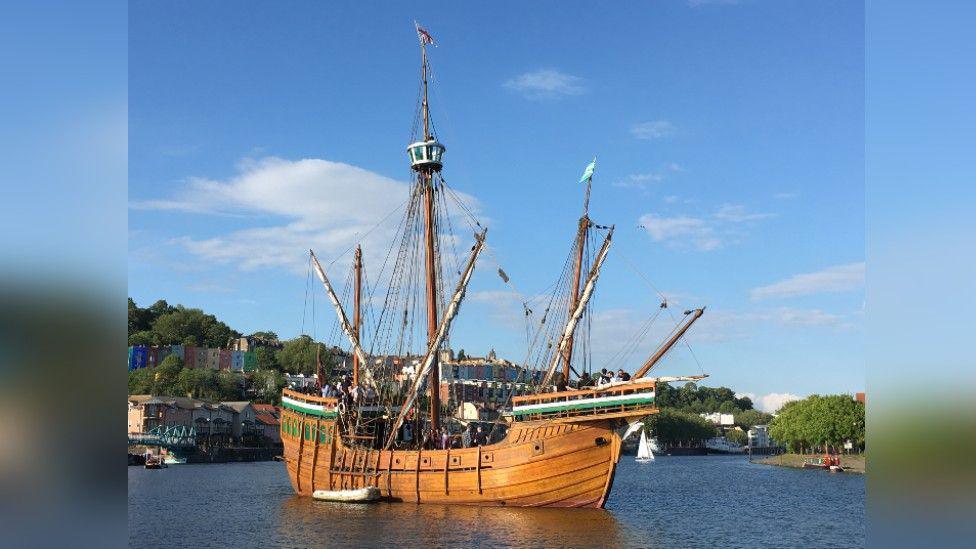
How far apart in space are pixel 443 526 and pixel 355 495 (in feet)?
41.7

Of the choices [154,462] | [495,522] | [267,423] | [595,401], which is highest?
[595,401]

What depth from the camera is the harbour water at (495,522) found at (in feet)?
140

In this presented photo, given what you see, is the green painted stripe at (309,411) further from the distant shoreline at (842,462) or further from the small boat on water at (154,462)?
the distant shoreline at (842,462)

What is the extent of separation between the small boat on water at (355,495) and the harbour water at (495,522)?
65 centimetres

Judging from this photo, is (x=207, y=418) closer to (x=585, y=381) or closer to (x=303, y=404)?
(x=303, y=404)

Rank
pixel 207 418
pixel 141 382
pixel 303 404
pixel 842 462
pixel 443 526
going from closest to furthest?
pixel 443 526, pixel 303 404, pixel 842 462, pixel 207 418, pixel 141 382

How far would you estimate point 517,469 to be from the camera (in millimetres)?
51656

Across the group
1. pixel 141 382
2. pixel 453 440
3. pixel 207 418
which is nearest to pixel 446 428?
pixel 453 440

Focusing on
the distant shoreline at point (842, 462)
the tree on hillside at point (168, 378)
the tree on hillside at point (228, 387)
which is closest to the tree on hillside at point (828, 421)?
the distant shoreline at point (842, 462)

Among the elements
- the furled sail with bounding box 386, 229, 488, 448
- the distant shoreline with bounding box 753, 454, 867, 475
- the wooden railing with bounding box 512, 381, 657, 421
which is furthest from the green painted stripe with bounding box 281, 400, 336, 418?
the distant shoreline with bounding box 753, 454, 867, 475

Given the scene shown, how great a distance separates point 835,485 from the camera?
89.9 meters

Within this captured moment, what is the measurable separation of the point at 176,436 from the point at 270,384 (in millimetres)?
54324
